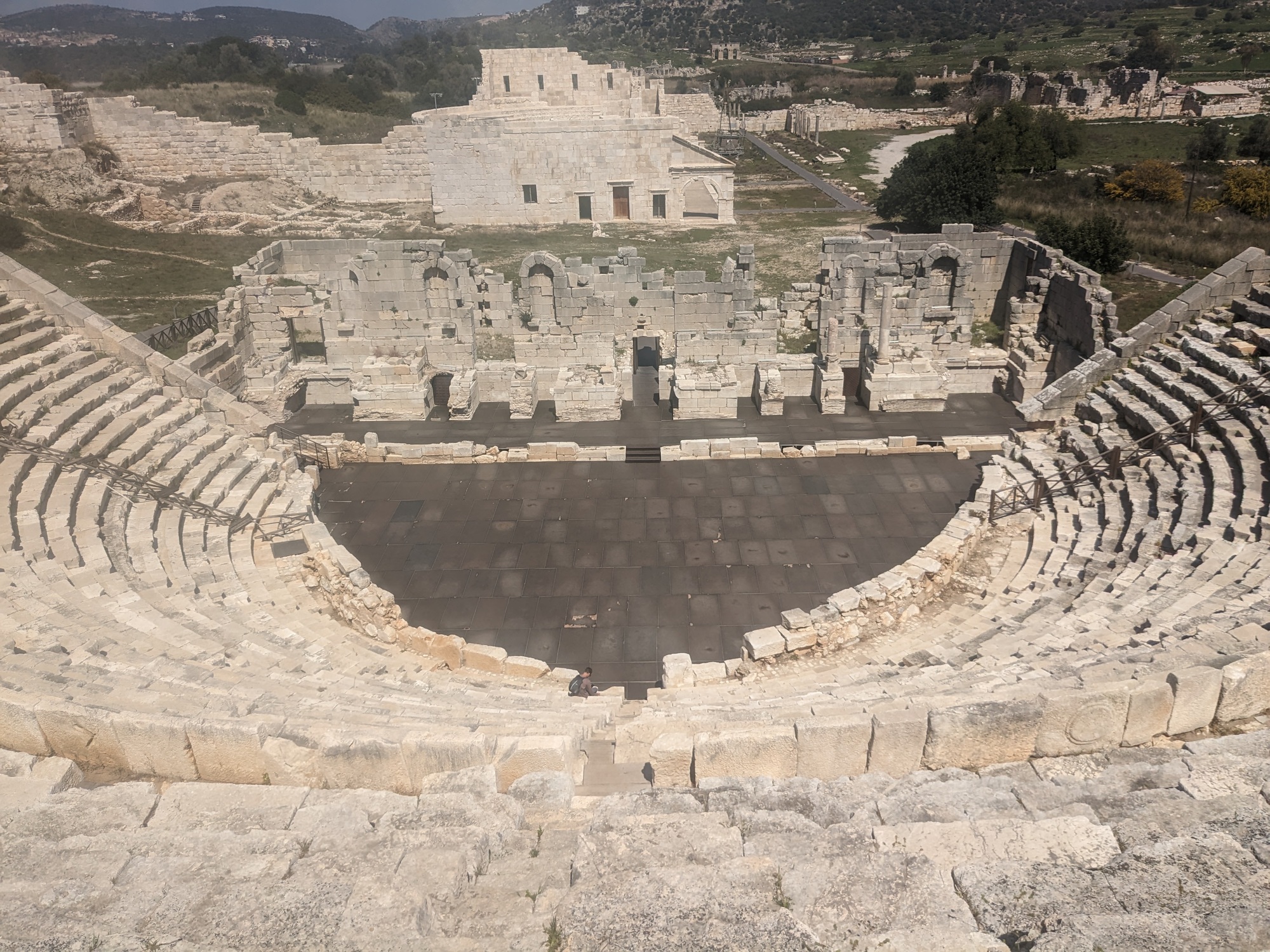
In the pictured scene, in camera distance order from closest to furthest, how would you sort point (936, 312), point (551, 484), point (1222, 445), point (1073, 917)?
point (1073, 917), point (1222, 445), point (551, 484), point (936, 312)

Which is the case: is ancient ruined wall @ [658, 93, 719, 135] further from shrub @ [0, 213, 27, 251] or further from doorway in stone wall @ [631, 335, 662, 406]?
shrub @ [0, 213, 27, 251]

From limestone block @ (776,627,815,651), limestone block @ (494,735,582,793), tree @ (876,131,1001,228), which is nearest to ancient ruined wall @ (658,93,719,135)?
tree @ (876,131,1001,228)

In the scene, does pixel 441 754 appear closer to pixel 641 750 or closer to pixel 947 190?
pixel 641 750

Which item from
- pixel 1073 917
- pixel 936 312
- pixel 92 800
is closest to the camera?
pixel 1073 917

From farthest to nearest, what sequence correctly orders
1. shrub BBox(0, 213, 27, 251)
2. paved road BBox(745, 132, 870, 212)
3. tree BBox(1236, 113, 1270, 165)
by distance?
tree BBox(1236, 113, 1270, 165), paved road BBox(745, 132, 870, 212), shrub BBox(0, 213, 27, 251)

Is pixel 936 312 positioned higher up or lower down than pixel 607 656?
higher up

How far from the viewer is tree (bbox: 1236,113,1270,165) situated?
44.8 metres

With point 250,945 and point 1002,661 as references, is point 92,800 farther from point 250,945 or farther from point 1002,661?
point 1002,661

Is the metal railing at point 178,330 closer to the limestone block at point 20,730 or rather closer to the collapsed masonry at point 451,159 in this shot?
the collapsed masonry at point 451,159

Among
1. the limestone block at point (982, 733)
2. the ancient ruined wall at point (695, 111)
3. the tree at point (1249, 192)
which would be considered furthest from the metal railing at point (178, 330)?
the ancient ruined wall at point (695, 111)

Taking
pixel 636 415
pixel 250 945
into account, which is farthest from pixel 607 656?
pixel 636 415

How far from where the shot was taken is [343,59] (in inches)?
5202

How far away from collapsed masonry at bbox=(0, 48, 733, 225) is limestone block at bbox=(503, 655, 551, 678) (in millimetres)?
29356

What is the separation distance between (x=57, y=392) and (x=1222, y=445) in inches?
775
